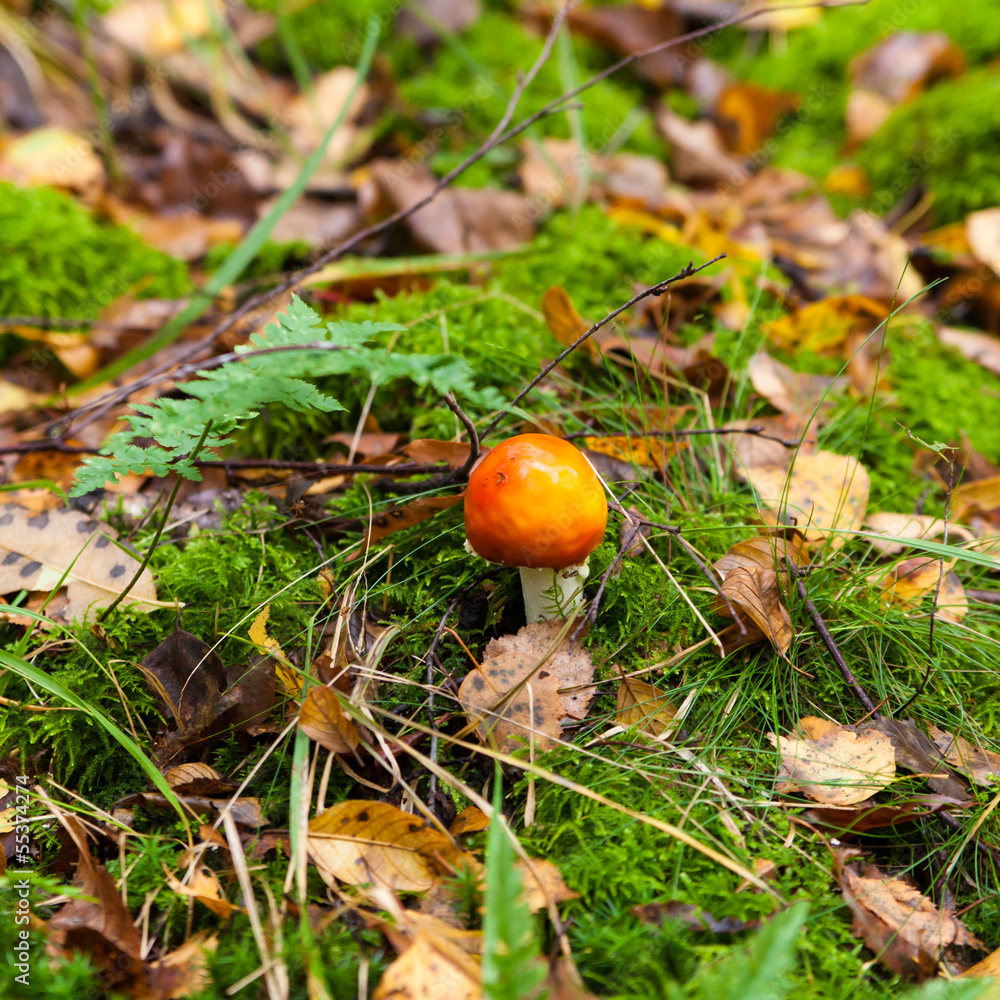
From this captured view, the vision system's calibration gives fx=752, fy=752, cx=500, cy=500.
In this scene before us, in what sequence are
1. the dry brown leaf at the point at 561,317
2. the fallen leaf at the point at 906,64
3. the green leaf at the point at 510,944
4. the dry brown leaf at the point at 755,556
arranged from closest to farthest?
1. the green leaf at the point at 510,944
2. the dry brown leaf at the point at 755,556
3. the dry brown leaf at the point at 561,317
4. the fallen leaf at the point at 906,64

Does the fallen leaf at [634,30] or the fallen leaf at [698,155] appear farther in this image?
→ the fallen leaf at [634,30]

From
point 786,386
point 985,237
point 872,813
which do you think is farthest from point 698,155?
point 872,813

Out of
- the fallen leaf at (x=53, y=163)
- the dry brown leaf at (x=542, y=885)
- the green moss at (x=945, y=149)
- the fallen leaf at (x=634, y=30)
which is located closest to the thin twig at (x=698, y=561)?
the dry brown leaf at (x=542, y=885)

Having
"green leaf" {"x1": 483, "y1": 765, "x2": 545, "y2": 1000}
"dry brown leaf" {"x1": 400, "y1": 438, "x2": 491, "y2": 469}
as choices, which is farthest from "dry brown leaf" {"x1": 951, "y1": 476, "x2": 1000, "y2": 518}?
"green leaf" {"x1": 483, "y1": 765, "x2": 545, "y2": 1000}

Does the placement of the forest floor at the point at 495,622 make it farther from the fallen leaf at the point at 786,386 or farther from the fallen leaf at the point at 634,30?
the fallen leaf at the point at 634,30

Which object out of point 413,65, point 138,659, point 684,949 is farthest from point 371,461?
point 413,65

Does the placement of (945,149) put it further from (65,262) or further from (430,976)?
(430,976)

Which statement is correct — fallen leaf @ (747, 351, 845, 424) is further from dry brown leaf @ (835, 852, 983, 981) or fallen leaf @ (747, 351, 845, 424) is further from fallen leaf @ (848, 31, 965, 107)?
fallen leaf @ (848, 31, 965, 107)
